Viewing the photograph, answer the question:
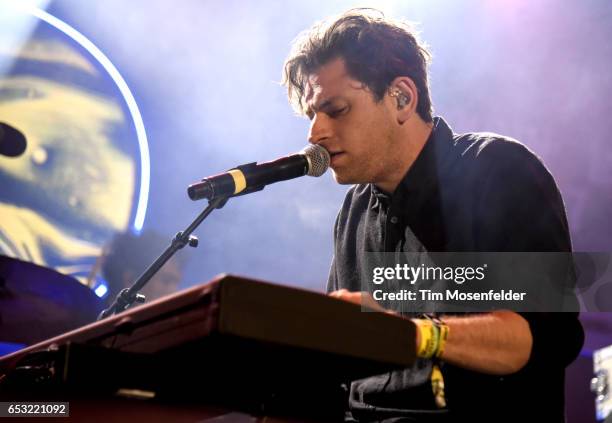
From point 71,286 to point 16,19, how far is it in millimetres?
2119

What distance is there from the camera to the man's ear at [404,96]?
2271 mm

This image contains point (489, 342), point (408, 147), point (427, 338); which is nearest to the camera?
point (427, 338)

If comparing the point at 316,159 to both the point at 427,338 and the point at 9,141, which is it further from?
the point at 9,141

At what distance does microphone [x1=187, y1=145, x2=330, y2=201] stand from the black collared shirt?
0.34 metres

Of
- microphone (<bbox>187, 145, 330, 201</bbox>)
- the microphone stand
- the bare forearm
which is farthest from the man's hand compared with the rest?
the microphone stand

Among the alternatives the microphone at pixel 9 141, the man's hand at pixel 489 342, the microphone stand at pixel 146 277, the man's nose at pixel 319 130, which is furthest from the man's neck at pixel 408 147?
the microphone at pixel 9 141

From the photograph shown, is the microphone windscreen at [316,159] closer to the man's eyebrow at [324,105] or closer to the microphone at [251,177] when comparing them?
the microphone at [251,177]

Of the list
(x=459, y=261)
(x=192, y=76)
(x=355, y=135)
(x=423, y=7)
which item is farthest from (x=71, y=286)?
(x=423, y=7)

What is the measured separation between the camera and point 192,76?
4.37m

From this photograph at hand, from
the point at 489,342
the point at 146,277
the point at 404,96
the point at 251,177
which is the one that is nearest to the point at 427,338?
the point at 489,342

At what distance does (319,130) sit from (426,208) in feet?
1.31

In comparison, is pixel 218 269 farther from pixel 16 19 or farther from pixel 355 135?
pixel 355 135

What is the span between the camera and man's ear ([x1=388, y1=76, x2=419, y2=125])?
89.4 inches

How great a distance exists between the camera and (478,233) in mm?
1785
